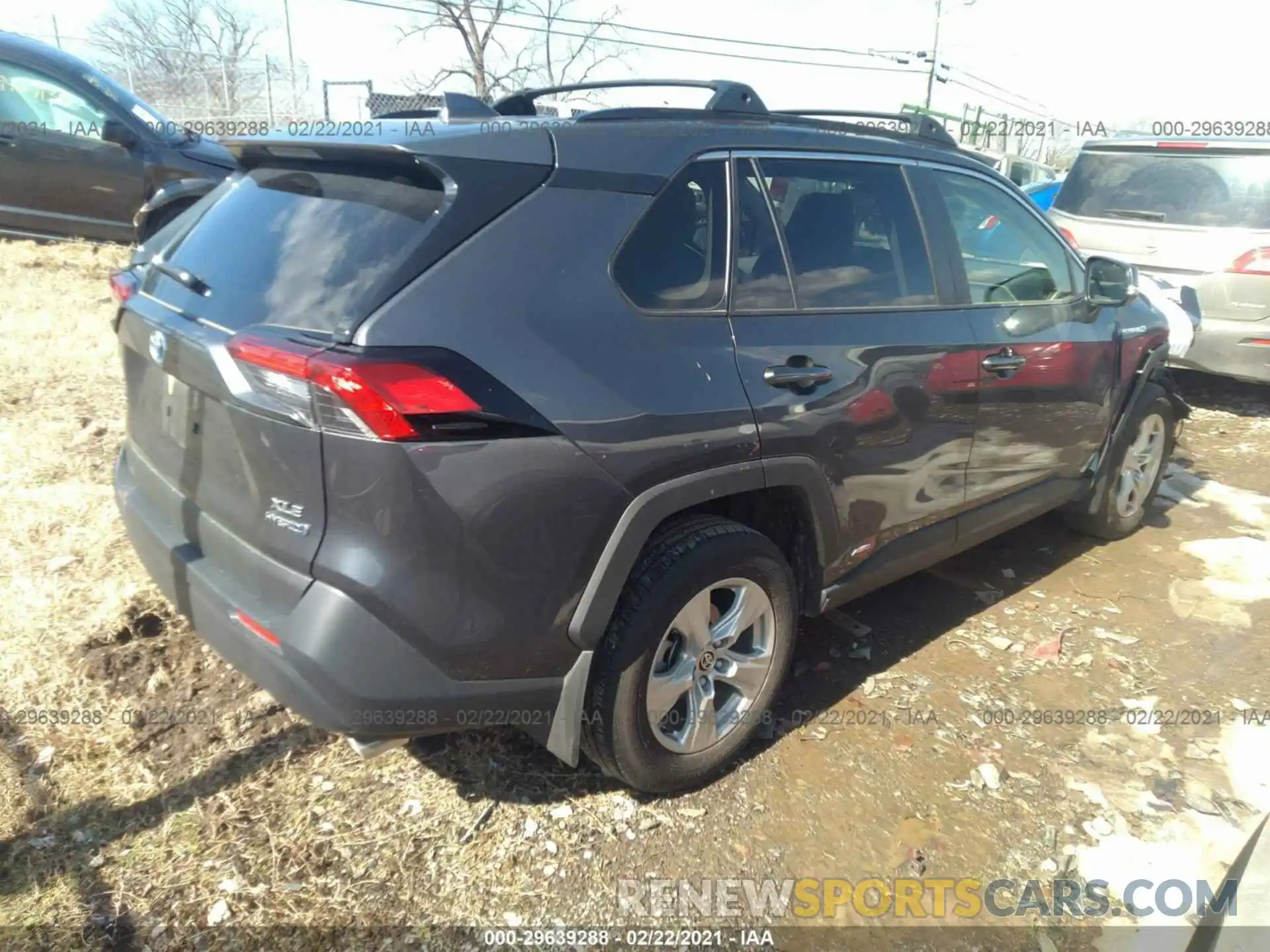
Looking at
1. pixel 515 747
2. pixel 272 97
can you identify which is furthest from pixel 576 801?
pixel 272 97

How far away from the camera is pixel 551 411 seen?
2082 mm

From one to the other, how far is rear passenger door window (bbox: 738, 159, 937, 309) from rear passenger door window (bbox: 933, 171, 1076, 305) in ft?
0.97

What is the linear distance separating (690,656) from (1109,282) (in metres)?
2.93

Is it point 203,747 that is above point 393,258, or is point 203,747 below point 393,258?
below

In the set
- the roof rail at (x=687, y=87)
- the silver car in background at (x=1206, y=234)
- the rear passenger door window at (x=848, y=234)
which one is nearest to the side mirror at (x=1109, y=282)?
the rear passenger door window at (x=848, y=234)

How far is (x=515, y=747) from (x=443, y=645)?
980 millimetres

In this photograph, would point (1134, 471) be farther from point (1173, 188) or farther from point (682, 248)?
point (682, 248)

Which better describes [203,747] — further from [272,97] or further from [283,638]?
[272,97]

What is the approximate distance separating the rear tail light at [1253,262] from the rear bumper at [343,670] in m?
6.29

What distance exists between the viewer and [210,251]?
246 centimetres

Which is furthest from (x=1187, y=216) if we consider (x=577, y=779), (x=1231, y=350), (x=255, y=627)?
(x=255, y=627)

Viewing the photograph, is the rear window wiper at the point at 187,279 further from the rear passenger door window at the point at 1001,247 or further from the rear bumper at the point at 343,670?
the rear passenger door window at the point at 1001,247

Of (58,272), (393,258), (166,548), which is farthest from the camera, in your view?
(58,272)

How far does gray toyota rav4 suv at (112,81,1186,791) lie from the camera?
199cm
